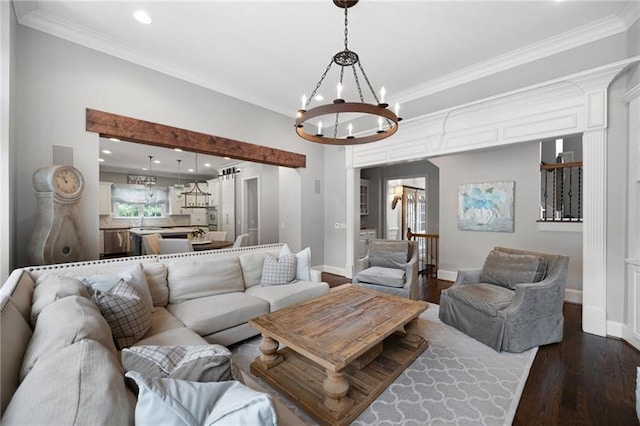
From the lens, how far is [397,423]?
1.72 metres

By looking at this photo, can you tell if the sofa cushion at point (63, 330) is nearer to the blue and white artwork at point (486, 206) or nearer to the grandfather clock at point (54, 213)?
the grandfather clock at point (54, 213)

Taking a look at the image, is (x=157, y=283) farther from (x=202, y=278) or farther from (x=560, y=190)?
(x=560, y=190)

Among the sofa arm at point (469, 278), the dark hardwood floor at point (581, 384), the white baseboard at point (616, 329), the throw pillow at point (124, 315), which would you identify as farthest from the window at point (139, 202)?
the white baseboard at point (616, 329)

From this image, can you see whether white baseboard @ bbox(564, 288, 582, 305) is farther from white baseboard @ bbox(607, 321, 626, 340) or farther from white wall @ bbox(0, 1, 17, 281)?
A: white wall @ bbox(0, 1, 17, 281)

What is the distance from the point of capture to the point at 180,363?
1095 millimetres

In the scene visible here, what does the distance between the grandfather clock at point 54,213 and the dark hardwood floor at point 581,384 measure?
390 centimetres

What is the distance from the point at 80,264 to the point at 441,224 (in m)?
5.38

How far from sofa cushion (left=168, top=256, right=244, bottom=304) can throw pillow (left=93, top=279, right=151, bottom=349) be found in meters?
0.73

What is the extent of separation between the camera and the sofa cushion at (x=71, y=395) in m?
0.71

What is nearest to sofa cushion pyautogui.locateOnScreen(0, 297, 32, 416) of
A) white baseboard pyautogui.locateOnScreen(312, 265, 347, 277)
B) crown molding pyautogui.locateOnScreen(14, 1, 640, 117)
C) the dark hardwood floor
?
the dark hardwood floor

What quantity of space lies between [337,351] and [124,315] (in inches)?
57.9

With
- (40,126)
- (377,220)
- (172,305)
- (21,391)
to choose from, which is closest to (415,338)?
(172,305)

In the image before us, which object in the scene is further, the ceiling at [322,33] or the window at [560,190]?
the window at [560,190]

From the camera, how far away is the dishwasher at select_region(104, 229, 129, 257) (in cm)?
777
